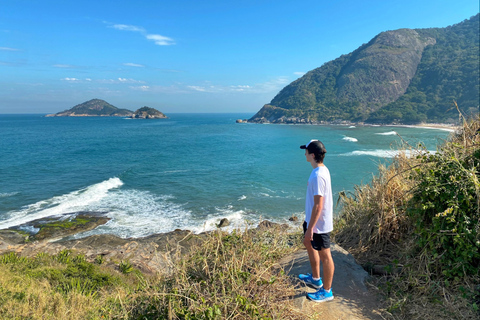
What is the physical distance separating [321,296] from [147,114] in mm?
171329

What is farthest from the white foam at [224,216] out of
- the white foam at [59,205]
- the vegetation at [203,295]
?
the vegetation at [203,295]

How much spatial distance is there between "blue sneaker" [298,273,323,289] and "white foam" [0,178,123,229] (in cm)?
1673

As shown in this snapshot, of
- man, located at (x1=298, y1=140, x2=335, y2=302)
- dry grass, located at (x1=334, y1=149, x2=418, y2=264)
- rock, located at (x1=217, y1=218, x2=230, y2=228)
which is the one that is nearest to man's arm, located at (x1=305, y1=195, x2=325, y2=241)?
man, located at (x1=298, y1=140, x2=335, y2=302)

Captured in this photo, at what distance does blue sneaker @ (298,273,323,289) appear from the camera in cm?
366

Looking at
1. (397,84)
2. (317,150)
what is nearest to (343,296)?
(317,150)

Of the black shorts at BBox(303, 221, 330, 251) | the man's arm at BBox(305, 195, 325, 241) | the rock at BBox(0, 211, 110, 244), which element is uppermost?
the man's arm at BBox(305, 195, 325, 241)

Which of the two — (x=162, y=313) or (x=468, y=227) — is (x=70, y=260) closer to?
(x=162, y=313)

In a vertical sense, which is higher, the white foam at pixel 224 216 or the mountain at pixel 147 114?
the mountain at pixel 147 114

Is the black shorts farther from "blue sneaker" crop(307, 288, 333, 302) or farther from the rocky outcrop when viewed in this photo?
the rocky outcrop

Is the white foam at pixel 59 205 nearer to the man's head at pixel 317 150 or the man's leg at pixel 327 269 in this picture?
the man's leg at pixel 327 269

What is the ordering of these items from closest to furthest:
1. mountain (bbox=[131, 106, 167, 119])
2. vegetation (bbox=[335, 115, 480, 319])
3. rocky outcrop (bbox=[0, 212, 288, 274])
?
vegetation (bbox=[335, 115, 480, 319]) < rocky outcrop (bbox=[0, 212, 288, 274]) < mountain (bbox=[131, 106, 167, 119])

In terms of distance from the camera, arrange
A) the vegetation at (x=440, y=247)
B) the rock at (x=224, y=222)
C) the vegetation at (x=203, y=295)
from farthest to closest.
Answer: the rock at (x=224, y=222), the vegetation at (x=440, y=247), the vegetation at (x=203, y=295)

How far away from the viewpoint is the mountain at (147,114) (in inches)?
6388

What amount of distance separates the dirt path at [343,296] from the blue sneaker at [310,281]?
0.20 ft
